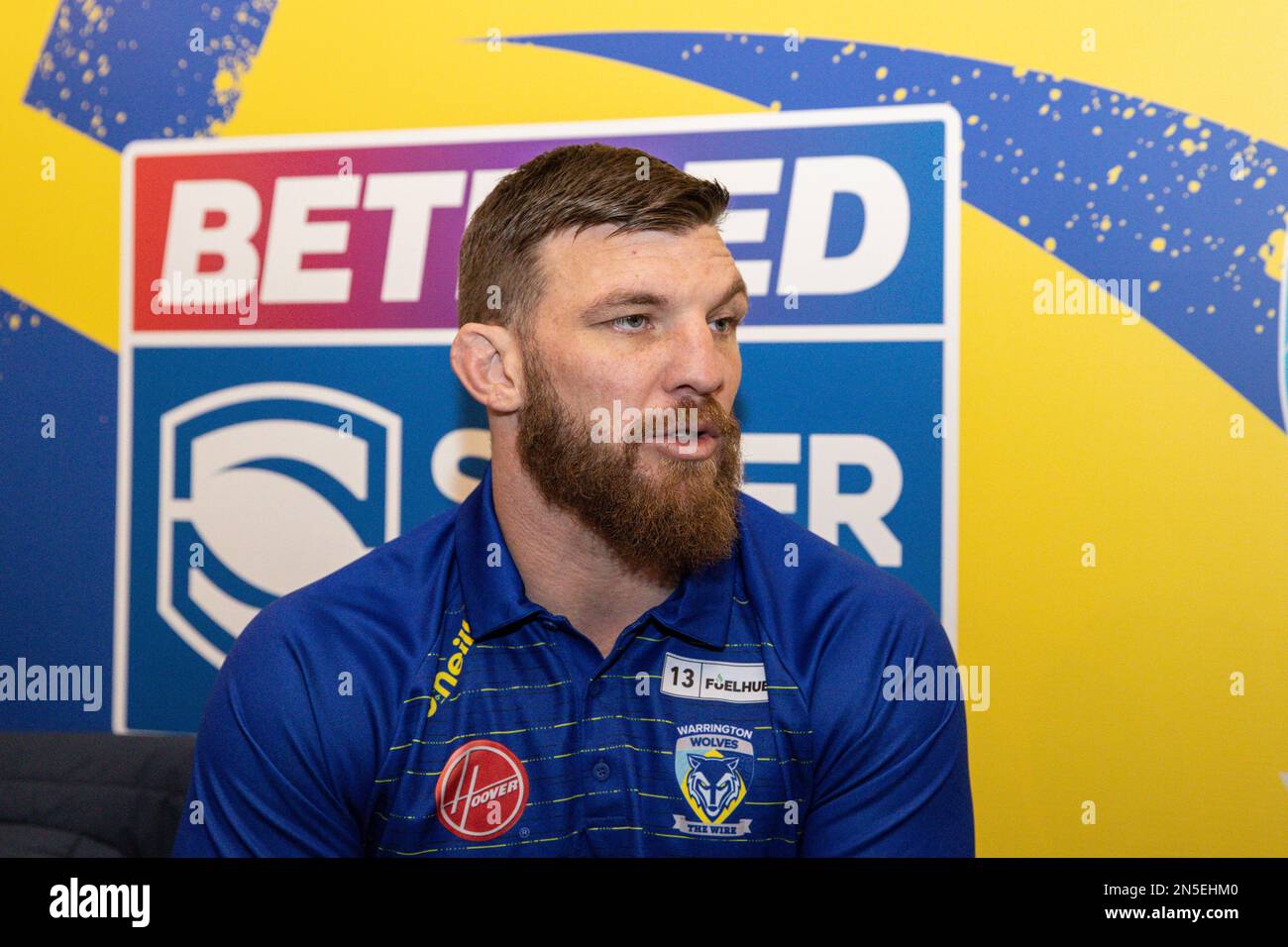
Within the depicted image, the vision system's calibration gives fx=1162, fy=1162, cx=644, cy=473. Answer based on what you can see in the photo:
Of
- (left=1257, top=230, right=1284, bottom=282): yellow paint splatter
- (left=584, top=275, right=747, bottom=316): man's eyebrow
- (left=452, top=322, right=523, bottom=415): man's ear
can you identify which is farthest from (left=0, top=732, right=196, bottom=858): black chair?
(left=1257, top=230, right=1284, bottom=282): yellow paint splatter

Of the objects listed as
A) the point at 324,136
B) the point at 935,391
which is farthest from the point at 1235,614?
the point at 324,136

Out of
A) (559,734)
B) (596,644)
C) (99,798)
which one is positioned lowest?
(99,798)

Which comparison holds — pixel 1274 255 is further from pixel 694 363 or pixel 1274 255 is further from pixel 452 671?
pixel 452 671

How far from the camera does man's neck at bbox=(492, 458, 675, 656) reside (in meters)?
1.66

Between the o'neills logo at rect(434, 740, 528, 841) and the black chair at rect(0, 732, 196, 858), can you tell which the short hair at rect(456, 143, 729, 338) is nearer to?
the o'neills logo at rect(434, 740, 528, 841)

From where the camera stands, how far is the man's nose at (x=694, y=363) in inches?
64.2

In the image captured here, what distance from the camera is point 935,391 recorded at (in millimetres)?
1962

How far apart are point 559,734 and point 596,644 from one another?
143 mm

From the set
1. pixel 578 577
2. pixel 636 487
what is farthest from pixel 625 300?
pixel 578 577

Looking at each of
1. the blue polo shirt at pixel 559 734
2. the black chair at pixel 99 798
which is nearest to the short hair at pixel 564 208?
the blue polo shirt at pixel 559 734

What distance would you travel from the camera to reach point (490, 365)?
1.75 metres

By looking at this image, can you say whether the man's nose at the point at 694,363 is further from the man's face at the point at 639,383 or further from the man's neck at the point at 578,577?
the man's neck at the point at 578,577
